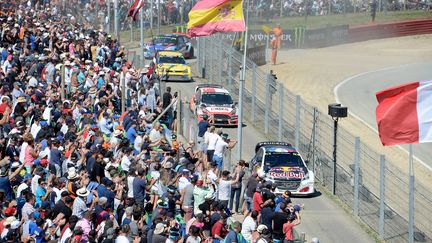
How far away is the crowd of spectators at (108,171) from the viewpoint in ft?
60.9

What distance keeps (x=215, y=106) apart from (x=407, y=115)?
19966 mm

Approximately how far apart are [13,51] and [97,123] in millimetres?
9605

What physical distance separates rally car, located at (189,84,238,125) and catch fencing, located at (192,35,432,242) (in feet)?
3.92

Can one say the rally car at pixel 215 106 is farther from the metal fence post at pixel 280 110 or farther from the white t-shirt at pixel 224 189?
the white t-shirt at pixel 224 189

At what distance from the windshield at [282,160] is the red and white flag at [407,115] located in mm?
11229

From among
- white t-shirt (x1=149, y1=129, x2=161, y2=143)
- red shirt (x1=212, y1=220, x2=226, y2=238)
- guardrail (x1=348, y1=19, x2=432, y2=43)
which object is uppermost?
white t-shirt (x1=149, y1=129, x2=161, y2=143)

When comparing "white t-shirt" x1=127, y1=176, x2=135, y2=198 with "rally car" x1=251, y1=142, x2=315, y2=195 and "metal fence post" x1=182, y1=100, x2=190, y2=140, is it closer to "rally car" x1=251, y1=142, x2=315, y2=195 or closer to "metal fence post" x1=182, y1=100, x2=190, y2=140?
"rally car" x1=251, y1=142, x2=315, y2=195

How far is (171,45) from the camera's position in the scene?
53219 mm

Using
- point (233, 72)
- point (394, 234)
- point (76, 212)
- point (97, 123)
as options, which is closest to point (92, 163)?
point (76, 212)

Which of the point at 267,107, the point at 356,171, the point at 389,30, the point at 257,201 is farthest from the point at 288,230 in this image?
the point at 389,30

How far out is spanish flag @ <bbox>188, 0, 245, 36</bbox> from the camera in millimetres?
28500

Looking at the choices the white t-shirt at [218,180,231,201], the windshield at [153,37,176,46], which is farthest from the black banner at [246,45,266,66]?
the white t-shirt at [218,180,231,201]

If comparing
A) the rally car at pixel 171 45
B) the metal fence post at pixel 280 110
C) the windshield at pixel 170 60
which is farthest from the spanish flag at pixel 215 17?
the rally car at pixel 171 45

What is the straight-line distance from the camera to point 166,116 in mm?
33719
